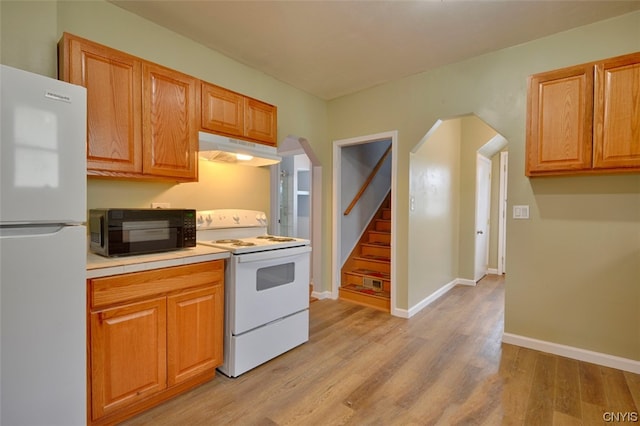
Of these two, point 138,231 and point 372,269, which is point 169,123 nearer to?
point 138,231

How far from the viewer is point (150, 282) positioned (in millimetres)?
1708

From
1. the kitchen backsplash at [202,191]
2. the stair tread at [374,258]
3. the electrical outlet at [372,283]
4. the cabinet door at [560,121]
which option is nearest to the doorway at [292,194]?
the stair tread at [374,258]

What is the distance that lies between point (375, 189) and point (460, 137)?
155 cm

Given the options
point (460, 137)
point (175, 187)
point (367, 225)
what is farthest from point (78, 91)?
point (460, 137)

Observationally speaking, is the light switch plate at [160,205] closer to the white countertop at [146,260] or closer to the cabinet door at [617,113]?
the white countertop at [146,260]

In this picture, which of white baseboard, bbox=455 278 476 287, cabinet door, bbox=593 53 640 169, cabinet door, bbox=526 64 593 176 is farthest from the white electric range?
white baseboard, bbox=455 278 476 287

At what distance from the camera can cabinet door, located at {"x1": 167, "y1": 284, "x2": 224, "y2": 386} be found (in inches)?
72.0

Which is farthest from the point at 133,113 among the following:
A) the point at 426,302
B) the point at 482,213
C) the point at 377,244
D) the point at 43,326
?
the point at 482,213

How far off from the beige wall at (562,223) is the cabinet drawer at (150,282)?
2.57 m

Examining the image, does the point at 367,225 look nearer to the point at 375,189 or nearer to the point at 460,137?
the point at 375,189

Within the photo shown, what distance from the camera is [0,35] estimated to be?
1651 millimetres

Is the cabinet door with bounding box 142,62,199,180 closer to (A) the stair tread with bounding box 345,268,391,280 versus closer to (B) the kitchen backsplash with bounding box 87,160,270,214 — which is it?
(B) the kitchen backsplash with bounding box 87,160,270,214

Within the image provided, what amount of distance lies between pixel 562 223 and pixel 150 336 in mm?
3143

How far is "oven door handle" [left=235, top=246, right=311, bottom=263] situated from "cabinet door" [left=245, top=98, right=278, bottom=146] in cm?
104
